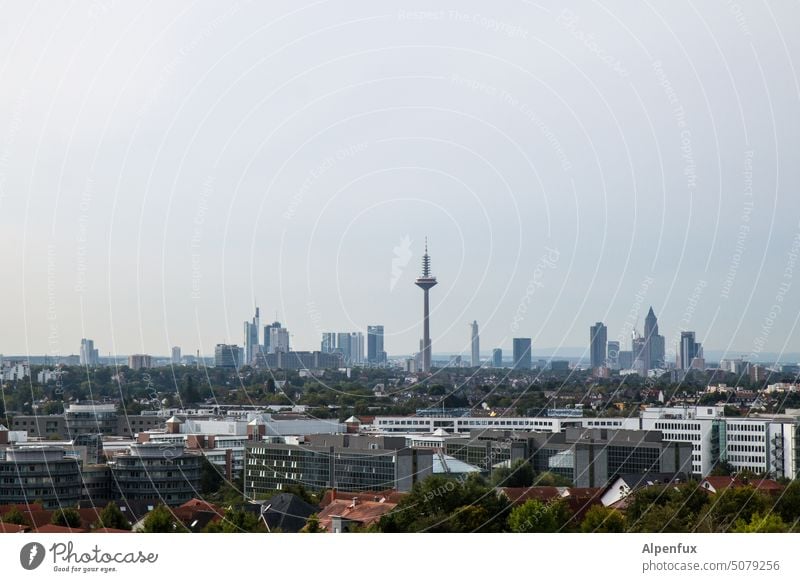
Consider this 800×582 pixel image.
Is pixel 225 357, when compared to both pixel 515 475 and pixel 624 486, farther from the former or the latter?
pixel 624 486

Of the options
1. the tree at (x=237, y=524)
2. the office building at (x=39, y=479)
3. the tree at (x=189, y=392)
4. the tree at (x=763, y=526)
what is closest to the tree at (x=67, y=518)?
the tree at (x=237, y=524)

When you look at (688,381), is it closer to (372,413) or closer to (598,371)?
(598,371)

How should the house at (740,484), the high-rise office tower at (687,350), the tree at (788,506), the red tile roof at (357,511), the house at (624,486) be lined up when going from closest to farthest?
the tree at (788,506) → the red tile roof at (357,511) → the house at (740,484) → the house at (624,486) → the high-rise office tower at (687,350)

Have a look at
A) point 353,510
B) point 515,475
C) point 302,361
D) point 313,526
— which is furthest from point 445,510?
point 302,361

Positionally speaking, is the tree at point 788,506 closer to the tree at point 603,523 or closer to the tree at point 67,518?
the tree at point 603,523

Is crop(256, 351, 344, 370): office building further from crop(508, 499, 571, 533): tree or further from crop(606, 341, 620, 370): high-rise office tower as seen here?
crop(508, 499, 571, 533): tree

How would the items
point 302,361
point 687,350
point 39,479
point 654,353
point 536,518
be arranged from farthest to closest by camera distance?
point 654,353, point 302,361, point 687,350, point 39,479, point 536,518

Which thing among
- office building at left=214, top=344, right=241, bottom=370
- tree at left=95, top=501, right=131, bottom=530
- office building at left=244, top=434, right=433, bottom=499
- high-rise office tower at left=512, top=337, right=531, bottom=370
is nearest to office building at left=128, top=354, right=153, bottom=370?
office building at left=214, top=344, right=241, bottom=370
